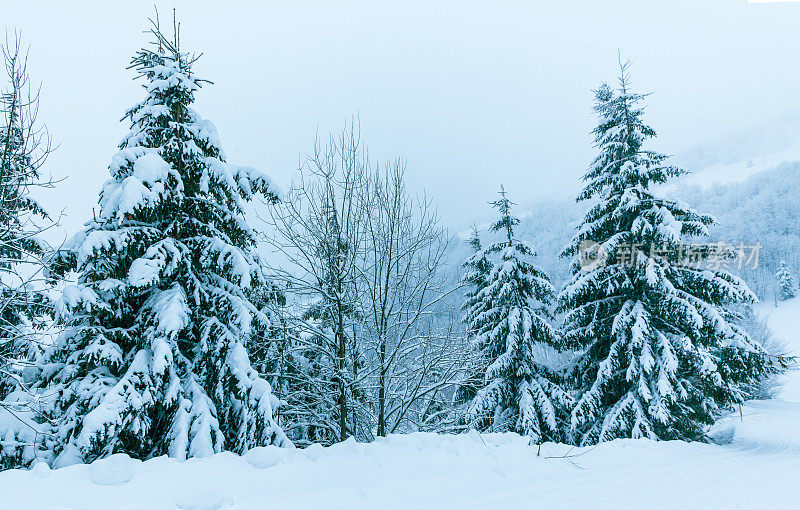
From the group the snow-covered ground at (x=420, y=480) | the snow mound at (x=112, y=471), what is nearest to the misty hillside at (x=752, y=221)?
the snow-covered ground at (x=420, y=480)

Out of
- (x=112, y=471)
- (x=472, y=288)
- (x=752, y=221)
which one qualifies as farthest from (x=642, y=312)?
(x=752, y=221)

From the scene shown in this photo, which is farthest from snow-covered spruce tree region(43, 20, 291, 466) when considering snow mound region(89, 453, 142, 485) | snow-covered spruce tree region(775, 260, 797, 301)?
snow-covered spruce tree region(775, 260, 797, 301)

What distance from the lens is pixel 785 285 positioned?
66.1 m

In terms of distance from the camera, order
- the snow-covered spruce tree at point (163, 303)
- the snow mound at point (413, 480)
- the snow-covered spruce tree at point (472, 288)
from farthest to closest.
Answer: the snow-covered spruce tree at point (472, 288), the snow-covered spruce tree at point (163, 303), the snow mound at point (413, 480)

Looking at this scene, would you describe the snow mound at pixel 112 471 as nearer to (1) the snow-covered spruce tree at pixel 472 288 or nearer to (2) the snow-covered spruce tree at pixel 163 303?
(2) the snow-covered spruce tree at pixel 163 303

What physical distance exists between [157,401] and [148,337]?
953 millimetres

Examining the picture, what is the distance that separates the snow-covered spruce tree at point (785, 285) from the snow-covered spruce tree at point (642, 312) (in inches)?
2955

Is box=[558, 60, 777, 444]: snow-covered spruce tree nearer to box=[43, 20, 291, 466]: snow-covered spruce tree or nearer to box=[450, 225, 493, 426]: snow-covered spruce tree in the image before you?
box=[450, 225, 493, 426]: snow-covered spruce tree

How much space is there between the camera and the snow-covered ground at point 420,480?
3.37 meters

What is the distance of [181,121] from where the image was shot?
7.29m

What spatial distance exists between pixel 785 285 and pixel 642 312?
78.5 meters

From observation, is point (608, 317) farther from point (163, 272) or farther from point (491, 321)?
point (163, 272)

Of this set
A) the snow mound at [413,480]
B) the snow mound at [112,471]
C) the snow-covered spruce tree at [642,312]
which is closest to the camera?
the snow mound at [413,480]

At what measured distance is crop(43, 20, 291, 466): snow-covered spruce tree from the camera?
18.3 feet
